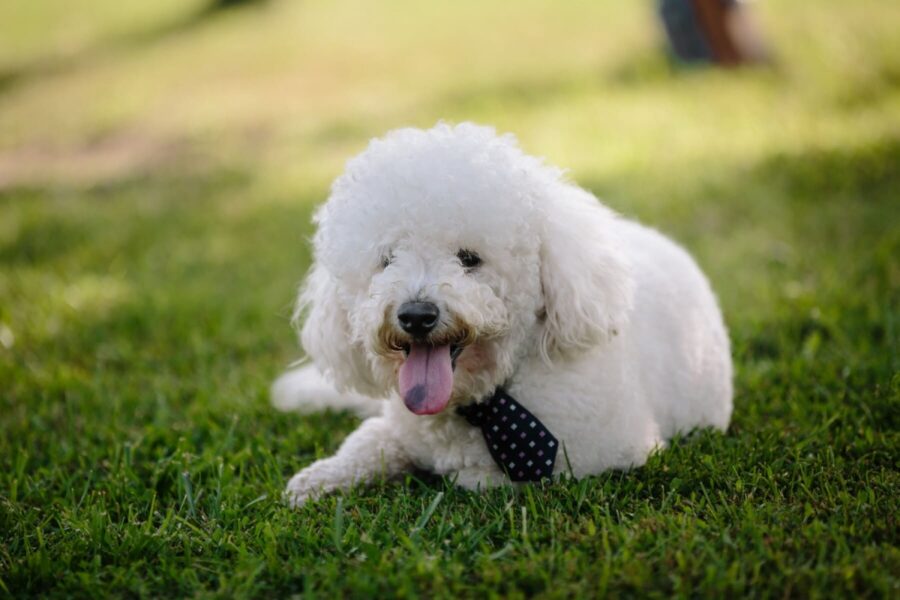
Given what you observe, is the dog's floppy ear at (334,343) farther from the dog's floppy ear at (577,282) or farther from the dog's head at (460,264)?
the dog's floppy ear at (577,282)

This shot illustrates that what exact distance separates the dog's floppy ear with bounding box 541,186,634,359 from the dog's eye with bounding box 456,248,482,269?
220 millimetres

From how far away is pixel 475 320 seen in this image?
8.53ft

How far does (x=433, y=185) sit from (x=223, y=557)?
4.08ft

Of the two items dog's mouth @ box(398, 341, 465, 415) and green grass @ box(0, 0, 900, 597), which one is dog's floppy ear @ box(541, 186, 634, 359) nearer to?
dog's mouth @ box(398, 341, 465, 415)

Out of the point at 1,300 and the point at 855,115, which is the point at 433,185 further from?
the point at 855,115

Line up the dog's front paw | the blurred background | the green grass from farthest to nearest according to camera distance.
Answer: the blurred background
the dog's front paw
the green grass

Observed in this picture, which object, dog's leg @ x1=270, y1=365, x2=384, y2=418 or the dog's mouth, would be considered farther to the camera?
dog's leg @ x1=270, y1=365, x2=384, y2=418

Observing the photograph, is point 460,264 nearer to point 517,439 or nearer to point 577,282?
point 577,282

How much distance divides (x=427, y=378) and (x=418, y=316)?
216 mm

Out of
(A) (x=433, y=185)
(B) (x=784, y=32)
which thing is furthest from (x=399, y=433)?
(B) (x=784, y=32)

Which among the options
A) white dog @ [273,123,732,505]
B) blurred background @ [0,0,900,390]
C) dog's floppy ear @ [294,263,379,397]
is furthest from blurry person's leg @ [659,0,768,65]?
dog's floppy ear @ [294,263,379,397]

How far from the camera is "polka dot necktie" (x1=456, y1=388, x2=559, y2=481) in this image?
2.75m

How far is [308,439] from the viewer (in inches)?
137

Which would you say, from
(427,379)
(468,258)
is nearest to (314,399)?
(427,379)
